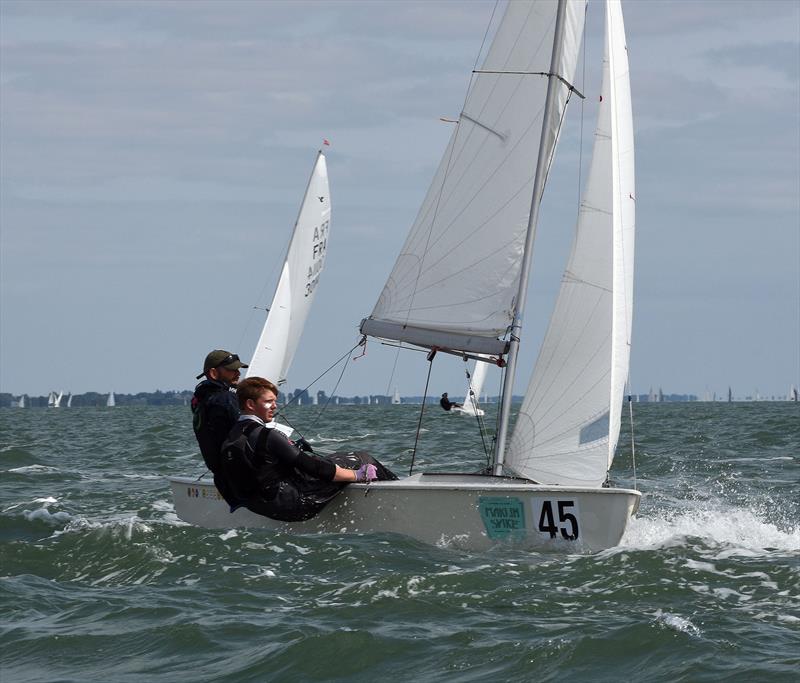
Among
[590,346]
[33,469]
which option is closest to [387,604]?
[590,346]

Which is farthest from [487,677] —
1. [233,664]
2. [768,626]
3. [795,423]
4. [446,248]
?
[795,423]

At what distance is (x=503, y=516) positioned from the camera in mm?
9211

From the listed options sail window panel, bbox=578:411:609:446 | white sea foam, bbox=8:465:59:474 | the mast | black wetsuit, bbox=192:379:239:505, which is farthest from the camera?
white sea foam, bbox=8:465:59:474

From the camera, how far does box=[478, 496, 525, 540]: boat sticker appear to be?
30.1ft

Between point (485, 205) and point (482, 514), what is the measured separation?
2981 millimetres

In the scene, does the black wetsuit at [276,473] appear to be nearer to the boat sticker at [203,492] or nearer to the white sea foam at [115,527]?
the boat sticker at [203,492]

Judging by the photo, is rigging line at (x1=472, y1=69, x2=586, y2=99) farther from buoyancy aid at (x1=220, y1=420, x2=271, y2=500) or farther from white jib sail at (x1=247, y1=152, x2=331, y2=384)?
white jib sail at (x1=247, y1=152, x2=331, y2=384)

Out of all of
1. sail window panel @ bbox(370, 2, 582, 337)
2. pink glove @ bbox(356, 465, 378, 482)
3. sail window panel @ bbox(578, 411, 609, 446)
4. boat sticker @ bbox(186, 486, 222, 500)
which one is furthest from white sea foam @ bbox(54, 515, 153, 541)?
sail window panel @ bbox(578, 411, 609, 446)

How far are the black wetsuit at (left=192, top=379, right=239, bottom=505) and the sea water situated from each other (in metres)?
0.65

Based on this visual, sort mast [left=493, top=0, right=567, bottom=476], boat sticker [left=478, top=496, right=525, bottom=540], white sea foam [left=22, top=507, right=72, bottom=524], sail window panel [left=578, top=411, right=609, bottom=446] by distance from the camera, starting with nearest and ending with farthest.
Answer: boat sticker [left=478, top=496, right=525, bottom=540], sail window panel [left=578, top=411, right=609, bottom=446], mast [left=493, top=0, right=567, bottom=476], white sea foam [left=22, top=507, right=72, bottom=524]

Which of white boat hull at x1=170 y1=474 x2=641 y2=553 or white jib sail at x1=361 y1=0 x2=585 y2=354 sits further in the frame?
white jib sail at x1=361 y1=0 x2=585 y2=354

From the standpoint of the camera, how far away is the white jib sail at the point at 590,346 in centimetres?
1020

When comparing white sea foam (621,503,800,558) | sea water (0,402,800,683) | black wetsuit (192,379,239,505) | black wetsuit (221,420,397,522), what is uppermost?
black wetsuit (192,379,239,505)

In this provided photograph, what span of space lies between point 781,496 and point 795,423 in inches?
744
